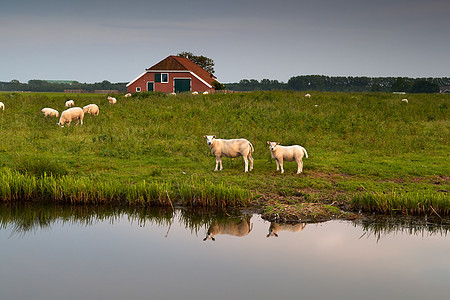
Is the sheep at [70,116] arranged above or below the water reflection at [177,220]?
above

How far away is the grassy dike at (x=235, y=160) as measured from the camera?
501 inches

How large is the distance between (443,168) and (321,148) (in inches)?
206

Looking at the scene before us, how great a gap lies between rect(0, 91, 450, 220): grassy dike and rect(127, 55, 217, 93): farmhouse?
85.0 feet

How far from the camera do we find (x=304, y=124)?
25.1m

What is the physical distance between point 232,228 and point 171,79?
49.9m

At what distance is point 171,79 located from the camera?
59438 millimetres

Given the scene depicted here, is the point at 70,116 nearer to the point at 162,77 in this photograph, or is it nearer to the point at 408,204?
the point at 408,204

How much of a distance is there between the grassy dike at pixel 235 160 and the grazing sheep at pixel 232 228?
723 mm

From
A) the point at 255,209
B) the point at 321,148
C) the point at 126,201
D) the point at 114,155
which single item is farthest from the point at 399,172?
the point at 114,155

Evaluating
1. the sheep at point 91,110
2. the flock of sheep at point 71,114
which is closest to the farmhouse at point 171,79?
the sheep at point 91,110

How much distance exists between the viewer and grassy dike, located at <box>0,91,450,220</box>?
1272cm

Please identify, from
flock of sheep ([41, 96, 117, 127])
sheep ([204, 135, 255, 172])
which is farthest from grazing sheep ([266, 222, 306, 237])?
flock of sheep ([41, 96, 117, 127])

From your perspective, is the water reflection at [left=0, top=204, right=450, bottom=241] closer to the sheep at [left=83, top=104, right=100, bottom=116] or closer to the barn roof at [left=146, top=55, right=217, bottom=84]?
the sheep at [left=83, top=104, right=100, bottom=116]

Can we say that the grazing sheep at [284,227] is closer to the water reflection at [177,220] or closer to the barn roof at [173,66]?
the water reflection at [177,220]
